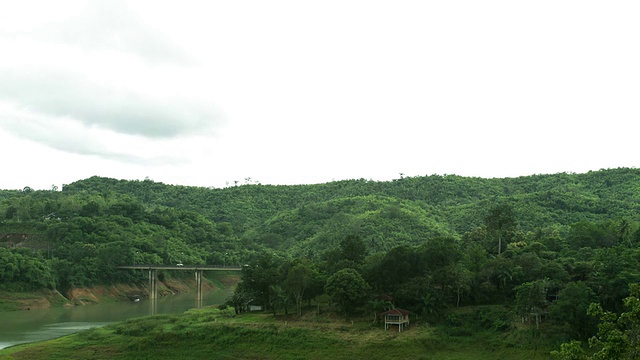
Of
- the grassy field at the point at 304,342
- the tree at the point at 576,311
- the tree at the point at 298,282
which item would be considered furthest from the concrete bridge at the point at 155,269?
the tree at the point at 576,311

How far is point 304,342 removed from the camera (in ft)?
205

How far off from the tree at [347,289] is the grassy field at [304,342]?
75.9 inches

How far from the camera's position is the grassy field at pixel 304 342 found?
58.7 metres

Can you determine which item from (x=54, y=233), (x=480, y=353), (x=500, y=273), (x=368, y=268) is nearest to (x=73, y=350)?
(x=368, y=268)

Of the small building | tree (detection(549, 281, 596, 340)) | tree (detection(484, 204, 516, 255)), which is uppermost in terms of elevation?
tree (detection(484, 204, 516, 255))

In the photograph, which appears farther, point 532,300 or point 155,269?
point 155,269

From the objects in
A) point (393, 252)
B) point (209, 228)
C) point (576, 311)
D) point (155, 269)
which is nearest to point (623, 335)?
point (576, 311)

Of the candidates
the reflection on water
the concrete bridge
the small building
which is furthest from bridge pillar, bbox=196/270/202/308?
the small building

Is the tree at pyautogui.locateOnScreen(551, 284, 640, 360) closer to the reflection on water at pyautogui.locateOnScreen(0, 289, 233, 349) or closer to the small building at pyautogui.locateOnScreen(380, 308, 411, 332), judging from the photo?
the small building at pyautogui.locateOnScreen(380, 308, 411, 332)

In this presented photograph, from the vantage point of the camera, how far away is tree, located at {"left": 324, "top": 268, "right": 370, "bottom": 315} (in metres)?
67.6

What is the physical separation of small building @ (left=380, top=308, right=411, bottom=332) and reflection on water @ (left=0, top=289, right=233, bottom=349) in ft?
134

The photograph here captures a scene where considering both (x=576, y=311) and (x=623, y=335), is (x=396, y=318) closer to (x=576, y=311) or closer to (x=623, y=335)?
(x=576, y=311)

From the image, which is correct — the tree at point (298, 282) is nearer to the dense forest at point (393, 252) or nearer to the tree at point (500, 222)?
the dense forest at point (393, 252)

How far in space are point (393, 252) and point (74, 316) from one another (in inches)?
2249
